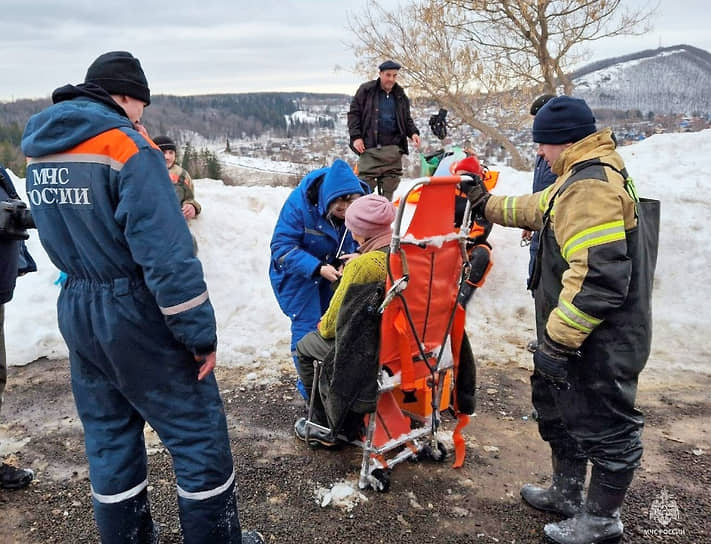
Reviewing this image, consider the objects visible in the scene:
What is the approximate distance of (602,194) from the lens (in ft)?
8.13

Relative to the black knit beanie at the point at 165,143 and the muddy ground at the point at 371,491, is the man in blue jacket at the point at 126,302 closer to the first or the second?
the muddy ground at the point at 371,491

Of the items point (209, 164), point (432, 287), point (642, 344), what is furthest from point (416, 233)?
point (209, 164)

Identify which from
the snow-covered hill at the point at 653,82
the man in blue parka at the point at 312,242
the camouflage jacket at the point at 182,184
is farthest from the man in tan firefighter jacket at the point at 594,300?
the snow-covered hill at the point at 653,82

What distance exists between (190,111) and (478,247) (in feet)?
218

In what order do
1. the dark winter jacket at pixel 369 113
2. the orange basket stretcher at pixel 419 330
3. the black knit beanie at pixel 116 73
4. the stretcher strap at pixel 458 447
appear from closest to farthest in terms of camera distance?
the black knit beanie at pixel 116 73, the orange basket stretcher at pixel 419 330, the stretcher strap at pixel 458 447, the dark winter jacket at pixel 369 113

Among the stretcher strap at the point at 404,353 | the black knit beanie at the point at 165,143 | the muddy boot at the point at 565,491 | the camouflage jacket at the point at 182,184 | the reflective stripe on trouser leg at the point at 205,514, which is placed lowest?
the muddy boot at the point at 565,491

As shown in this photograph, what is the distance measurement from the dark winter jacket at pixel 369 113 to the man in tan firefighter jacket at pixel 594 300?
4.54 metres

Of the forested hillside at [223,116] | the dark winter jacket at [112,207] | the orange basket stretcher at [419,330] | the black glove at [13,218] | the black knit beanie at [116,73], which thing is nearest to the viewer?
the dark winter jacket at [112,207]

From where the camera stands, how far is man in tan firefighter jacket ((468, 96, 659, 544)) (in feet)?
8.12

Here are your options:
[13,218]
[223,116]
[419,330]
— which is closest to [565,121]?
[419,330]

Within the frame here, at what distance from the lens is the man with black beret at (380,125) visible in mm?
7148

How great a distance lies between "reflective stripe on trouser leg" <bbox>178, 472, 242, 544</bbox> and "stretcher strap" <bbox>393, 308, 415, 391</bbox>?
1.11m

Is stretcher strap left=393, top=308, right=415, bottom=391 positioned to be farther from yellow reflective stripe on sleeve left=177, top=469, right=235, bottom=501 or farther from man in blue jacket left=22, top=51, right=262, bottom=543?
yellow reflective stripe on sleeve left=177, top=469, right=235, bottom=501

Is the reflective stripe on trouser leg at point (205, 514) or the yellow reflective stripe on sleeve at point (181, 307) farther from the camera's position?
the reflective stripe on trouser leg at point (205, 514)
